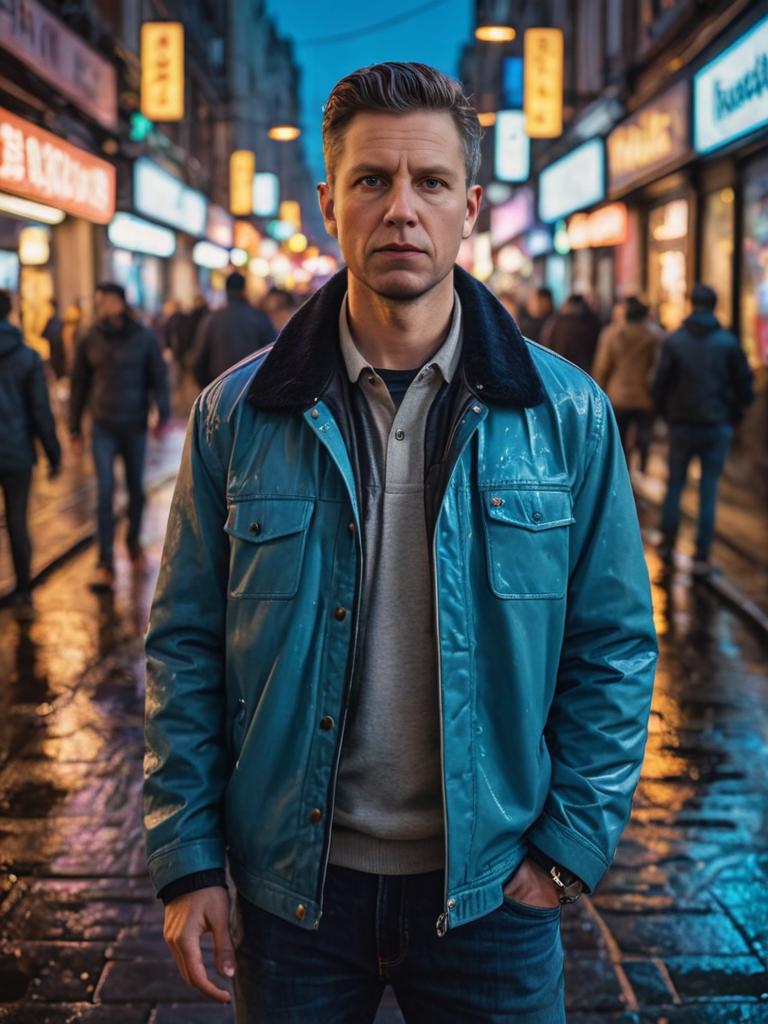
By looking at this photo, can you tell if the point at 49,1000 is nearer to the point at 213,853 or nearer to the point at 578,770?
the point at 213,853

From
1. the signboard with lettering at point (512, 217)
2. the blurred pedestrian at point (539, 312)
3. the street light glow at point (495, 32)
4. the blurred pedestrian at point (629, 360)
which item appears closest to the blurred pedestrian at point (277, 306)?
the blurred pedestrian at point (539, 312)

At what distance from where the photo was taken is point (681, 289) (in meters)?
17.5

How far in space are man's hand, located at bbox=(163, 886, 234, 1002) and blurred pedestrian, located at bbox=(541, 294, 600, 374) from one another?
40.9ft

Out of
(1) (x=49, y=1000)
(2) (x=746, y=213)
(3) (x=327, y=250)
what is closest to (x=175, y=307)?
(2) (x=746, y=213)

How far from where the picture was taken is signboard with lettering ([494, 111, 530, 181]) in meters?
33.4

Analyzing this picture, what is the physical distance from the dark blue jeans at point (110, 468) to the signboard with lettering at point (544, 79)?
16474mm

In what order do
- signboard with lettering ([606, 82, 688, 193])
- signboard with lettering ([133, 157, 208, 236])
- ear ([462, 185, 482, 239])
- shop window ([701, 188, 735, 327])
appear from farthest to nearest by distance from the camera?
signboard with lettering ([133, 157, 208, 236]) < signboard with lettering ([606, 82, 688, 193]) < shop window ([701, 188, 735, 327]) < ear ([462, 185, 482, 239])

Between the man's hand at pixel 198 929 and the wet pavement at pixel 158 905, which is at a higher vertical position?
the man's hand at pixel 198 929

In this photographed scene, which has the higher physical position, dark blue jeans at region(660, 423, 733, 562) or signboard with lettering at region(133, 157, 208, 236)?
signboard with lettering at region(133, 157, 208, 236)

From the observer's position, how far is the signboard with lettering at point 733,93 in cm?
1112

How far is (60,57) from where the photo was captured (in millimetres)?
15852

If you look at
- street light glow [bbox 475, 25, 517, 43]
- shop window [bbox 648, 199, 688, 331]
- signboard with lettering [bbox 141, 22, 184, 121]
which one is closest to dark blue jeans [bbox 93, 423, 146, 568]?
shop window [bbox 648, 199, 688, 331]

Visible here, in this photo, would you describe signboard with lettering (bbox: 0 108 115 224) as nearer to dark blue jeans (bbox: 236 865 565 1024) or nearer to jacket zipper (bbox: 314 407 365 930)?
jacket zipper (bbox: 314 407 365 930)

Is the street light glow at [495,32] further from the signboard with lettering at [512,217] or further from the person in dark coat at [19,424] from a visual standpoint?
the person in dark coat at [19,424]
